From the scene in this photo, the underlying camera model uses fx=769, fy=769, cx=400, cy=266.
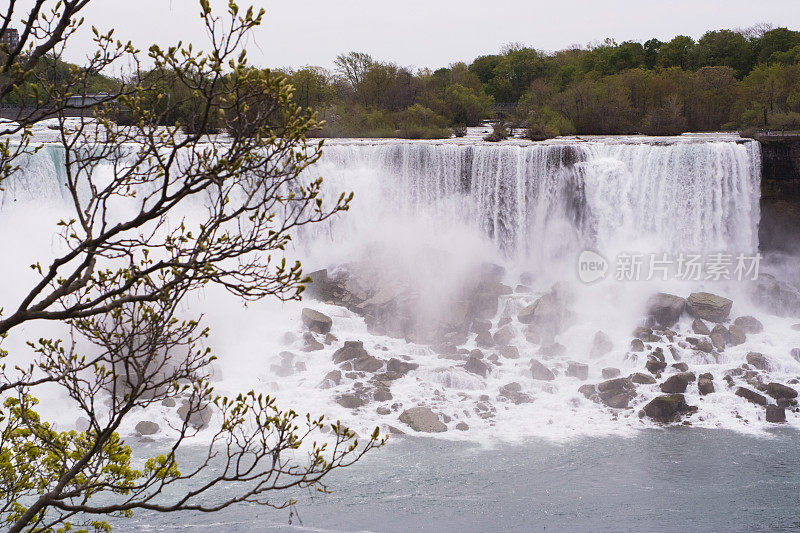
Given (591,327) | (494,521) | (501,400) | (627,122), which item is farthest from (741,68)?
(494,521)

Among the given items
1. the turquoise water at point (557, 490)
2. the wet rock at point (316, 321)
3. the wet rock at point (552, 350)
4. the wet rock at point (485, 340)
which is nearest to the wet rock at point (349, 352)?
the wet rock at point (316, 321)

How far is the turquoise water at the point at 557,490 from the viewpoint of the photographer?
10.7 meters

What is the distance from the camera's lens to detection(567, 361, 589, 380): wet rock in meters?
16.3

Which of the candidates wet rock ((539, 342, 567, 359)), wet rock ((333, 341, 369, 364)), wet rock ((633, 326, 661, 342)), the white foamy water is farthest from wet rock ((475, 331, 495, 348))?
wet rock ((633, 326, 661, 342))

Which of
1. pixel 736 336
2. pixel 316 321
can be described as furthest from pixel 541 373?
pixel 316 321

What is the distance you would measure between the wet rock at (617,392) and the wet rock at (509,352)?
6.98ft

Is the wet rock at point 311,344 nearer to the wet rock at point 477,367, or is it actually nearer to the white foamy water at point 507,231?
the white foamy water at point 507,231

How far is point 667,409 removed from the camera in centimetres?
1446

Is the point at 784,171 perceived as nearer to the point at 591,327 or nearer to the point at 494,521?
the point at 591,327

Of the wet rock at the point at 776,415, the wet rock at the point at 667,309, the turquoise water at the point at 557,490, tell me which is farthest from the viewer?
the wet rock at the point at 667,309

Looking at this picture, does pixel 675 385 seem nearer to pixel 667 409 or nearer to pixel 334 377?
pixel 667 409

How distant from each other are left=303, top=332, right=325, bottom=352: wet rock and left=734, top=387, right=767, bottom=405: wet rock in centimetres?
872

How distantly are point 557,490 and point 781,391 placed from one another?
20.3ft

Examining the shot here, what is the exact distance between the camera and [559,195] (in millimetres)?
21234
